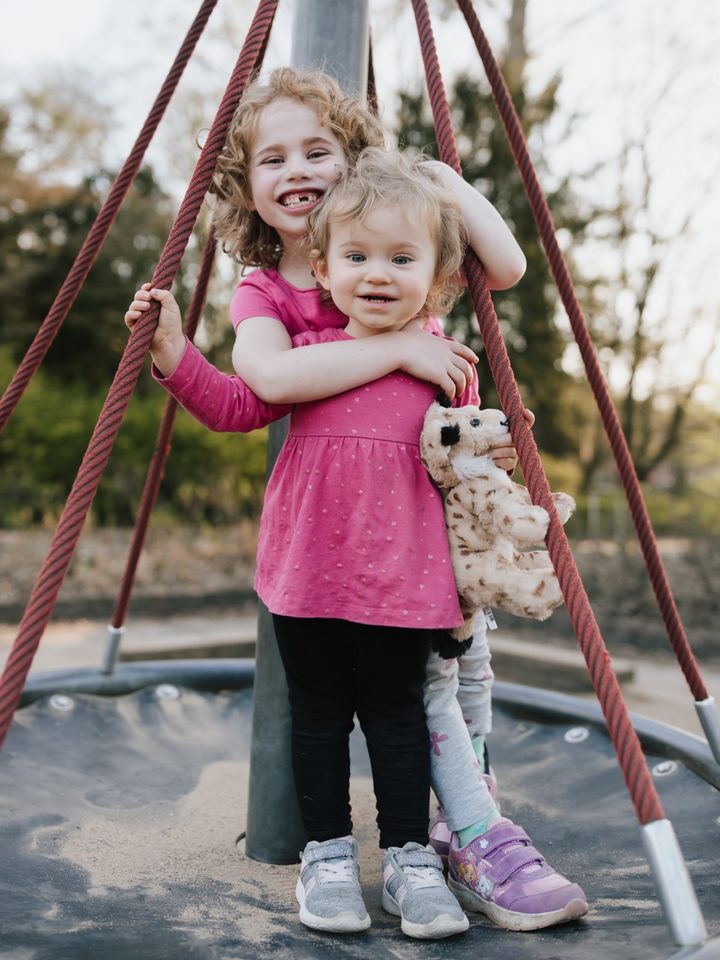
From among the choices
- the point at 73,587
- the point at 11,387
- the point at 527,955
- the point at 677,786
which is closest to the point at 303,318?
the point at 11,387

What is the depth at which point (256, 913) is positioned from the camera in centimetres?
139

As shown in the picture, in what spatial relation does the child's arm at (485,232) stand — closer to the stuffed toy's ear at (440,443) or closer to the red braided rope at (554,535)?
the red braided rope at (554,535)

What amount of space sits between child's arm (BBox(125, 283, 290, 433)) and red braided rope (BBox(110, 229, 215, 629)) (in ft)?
1.84

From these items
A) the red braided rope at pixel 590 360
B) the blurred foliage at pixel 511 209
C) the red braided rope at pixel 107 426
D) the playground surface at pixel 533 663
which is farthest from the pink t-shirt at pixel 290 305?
the blurred foliage at pixel 511 209

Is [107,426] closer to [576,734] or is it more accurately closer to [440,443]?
[440,443]

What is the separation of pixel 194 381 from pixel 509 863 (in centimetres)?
79

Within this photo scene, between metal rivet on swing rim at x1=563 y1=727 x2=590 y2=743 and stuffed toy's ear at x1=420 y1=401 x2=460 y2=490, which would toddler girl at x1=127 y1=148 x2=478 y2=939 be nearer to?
stuffed toy's ear at x1=420 y1=401 x2=460 y2=490

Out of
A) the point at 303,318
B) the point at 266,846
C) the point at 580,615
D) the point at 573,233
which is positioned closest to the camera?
the point at 580,615

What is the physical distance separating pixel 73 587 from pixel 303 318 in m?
4.75

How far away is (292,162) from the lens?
1.47 m

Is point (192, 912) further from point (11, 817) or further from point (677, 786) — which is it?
point (677, 786)

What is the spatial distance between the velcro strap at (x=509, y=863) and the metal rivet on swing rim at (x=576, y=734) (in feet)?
2.98

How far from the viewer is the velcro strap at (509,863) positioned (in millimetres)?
1343

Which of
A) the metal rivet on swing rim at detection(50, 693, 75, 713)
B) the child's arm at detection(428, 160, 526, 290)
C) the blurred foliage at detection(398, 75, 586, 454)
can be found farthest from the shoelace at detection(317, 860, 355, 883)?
the blurred foliage at detection(398, 75, 586, 454)
